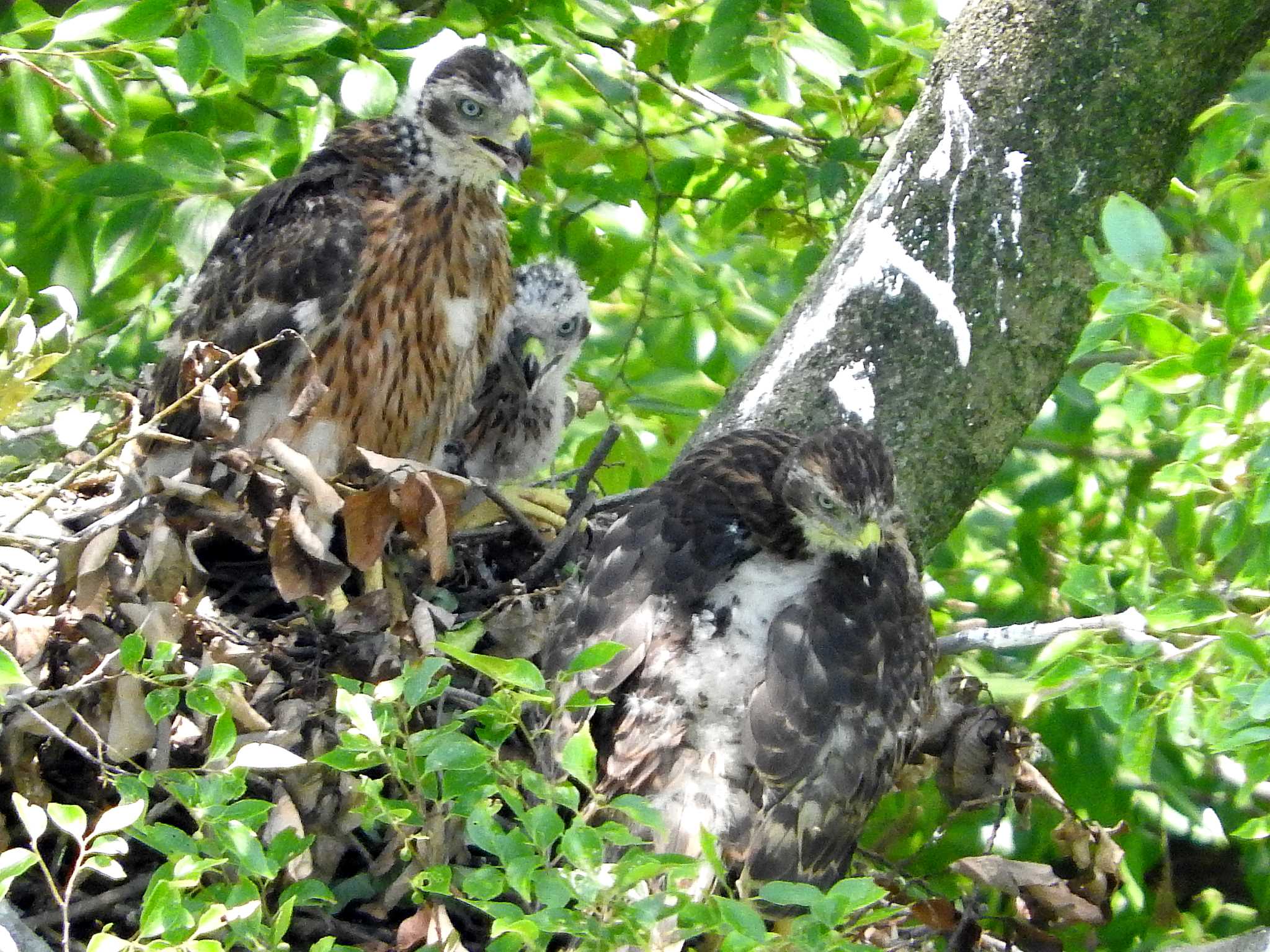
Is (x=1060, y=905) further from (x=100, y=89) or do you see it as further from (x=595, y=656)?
(x=100, y=89)

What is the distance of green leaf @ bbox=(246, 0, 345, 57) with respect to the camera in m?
3.41

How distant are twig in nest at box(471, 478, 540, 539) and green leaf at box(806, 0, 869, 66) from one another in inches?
A: 62.5

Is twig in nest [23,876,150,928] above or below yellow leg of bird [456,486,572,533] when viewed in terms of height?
below

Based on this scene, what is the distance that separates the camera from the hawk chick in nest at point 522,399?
438 cm

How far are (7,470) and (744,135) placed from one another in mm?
2690

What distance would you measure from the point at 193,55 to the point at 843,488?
165cm

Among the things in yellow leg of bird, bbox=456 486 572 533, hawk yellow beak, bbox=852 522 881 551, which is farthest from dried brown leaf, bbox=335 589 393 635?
hawk yellow beak, bbox=852 522 881 551

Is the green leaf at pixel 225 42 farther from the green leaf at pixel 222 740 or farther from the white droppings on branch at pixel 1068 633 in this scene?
the white droppings on branch at pixel 1068 633

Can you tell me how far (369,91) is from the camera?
3605 mm

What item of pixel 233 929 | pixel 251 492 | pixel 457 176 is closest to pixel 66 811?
pixel 233 929

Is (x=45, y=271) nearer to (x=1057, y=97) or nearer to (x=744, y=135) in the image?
(x=744, y=135)

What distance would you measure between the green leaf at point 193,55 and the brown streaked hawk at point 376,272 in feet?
1.92

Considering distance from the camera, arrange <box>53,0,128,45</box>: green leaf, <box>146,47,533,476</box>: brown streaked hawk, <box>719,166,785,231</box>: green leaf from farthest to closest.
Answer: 1. <box>719,166,785,231</box>: green leaf
2. <box>146,47,533,476</box>: brown streaked hawk
3. <box>53,0,128,45</box>: green leaf

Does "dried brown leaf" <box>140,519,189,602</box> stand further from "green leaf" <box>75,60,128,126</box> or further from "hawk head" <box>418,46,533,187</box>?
"hawk head" <box>418,46,533,187</box>
